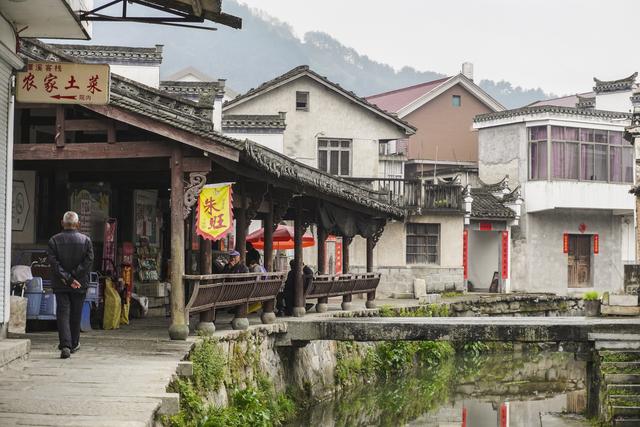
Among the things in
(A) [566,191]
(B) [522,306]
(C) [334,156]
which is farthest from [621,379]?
(A) [566,191]

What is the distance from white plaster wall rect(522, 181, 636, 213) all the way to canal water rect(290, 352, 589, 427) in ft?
36.8

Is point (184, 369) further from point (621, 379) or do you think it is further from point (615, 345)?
point (615, 345)

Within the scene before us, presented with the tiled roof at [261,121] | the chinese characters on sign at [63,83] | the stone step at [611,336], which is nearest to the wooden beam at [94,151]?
the chinese characters on sign at [63,83]

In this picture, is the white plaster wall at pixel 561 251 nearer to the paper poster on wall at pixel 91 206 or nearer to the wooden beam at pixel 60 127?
the paper poster on wall at pixel 91 206

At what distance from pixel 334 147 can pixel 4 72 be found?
86.6ft

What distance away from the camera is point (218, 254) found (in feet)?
80.5

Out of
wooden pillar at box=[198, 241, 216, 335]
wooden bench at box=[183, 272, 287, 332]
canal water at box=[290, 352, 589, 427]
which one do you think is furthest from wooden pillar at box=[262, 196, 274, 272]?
wooden pillar at box=[198, 241, 216, 335]

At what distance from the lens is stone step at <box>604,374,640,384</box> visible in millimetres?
16219

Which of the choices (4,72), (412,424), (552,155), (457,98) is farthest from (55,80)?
(457,98)

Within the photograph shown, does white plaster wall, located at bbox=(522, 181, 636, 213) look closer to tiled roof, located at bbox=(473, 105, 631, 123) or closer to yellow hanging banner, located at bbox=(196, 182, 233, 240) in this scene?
tiled roof, located at bbox=(473, 105, 631, 123)

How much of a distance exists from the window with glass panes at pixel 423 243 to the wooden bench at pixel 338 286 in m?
10.3

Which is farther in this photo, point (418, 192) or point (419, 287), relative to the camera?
point (418, 192)

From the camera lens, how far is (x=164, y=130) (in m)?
14.6

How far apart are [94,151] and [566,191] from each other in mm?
27933
